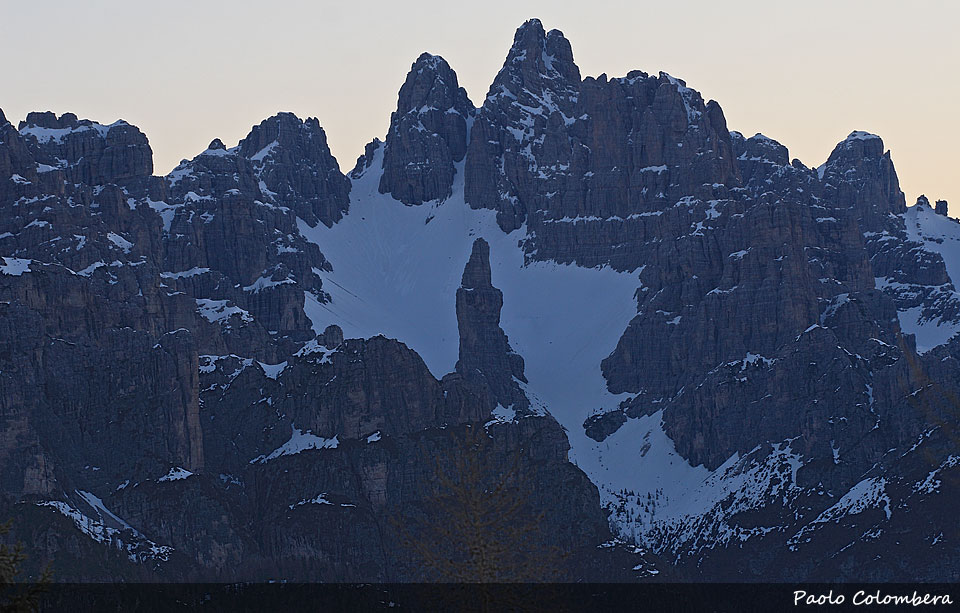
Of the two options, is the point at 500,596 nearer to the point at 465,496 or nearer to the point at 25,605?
the point at 465,496

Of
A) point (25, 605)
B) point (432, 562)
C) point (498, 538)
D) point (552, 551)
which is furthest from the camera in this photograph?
point (552, 551)

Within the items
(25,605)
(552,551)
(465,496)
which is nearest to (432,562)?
(465,496)

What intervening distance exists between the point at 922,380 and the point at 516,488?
2455 centimetres

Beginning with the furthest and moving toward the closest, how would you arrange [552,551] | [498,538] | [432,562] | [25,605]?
1. [552,551]
2. [498,538]
3. [432,562]
4. [25,605]

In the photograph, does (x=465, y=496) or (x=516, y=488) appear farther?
(x=516, y=488)

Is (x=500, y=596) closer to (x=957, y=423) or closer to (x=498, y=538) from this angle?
(x=498, y=538)

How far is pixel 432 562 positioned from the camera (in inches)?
3469

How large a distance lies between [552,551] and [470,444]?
1087 centimetres

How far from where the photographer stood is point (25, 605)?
74.9 m

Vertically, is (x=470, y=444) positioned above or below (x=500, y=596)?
above

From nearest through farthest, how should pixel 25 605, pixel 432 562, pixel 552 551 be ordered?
pixel 25 605, pixel 432 562, pixel 552 551

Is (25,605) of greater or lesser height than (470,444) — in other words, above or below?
below

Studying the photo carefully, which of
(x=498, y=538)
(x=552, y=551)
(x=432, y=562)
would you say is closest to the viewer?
(x=432, y=562)

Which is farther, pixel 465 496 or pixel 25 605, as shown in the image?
pixel 465 496
